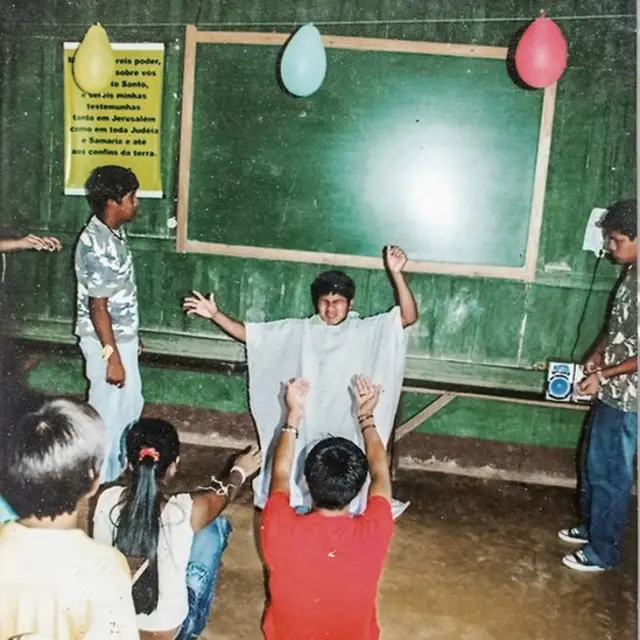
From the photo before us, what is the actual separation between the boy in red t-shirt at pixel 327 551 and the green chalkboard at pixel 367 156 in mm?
1686

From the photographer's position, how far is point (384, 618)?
2387mm

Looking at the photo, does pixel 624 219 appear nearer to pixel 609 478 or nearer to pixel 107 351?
pixel 609 478

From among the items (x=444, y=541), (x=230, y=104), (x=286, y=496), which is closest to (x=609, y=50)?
(x=230, y=104)

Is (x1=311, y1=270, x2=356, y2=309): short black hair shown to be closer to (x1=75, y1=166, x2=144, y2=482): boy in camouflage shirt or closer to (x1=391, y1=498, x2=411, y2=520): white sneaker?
(x1=75, y1=166, x2=144, y2=482): boy in camouflage shirt

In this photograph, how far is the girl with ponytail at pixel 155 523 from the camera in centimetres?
185

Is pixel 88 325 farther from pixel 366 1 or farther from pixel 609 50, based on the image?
pixel 609 50

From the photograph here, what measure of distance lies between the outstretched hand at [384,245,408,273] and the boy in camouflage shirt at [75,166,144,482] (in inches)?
46.2

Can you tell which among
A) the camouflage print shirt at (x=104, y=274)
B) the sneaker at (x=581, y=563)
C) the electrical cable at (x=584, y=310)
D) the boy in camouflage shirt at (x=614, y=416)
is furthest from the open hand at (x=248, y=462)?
the electrical cable at (x=584, y=310)

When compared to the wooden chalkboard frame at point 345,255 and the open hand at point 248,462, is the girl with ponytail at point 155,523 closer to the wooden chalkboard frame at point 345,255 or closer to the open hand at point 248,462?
the open hand at point 248,462

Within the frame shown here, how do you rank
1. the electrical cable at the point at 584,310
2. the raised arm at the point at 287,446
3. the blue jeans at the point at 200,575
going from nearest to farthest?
the raised arm at the point at 287,446 < the blue jeans at the point at 200,575 < the electrical cable at the point at 584,310

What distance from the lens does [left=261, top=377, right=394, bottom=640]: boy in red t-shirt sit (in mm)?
1557

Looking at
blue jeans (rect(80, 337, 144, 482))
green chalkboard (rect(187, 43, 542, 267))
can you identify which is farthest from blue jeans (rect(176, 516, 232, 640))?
green chalkboard (rect(187, 43, 542, 267))

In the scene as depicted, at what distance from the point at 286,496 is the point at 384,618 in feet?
3.41

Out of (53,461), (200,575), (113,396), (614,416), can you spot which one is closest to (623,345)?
(614,416)
